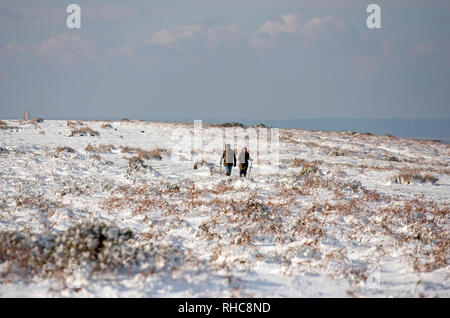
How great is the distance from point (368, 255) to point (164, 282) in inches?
194

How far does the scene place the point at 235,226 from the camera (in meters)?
9.81

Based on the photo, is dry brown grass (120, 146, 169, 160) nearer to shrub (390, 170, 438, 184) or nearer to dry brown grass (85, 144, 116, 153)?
dry brown grass (85, 144, 116, 153)

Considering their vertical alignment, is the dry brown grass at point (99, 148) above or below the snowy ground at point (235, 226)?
above

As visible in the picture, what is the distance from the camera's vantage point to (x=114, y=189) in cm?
1370

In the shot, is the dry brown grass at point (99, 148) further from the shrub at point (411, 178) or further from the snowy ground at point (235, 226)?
the shrub at point (411, 178)

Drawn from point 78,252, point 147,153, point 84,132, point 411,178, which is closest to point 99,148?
point 147,153

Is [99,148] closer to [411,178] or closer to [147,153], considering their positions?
[147,153]

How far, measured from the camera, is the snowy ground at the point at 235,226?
618 cm

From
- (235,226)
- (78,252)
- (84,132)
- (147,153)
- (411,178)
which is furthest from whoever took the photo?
(84,132)

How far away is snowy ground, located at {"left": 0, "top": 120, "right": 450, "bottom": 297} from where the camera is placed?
6.18 metres

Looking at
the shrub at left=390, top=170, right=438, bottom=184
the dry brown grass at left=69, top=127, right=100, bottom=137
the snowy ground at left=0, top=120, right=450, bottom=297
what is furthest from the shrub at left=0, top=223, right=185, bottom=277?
the dry brown grass at left=69, top=127, right=100, bottom=137

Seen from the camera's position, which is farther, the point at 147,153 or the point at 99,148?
the point at 99,148

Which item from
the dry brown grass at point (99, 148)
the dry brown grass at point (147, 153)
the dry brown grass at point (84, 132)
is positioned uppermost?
the dry brown grass at point (84, 132)

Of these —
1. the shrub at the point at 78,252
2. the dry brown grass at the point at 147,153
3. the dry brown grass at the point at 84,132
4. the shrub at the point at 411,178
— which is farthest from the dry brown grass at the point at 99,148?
the shrub at the point at 411,178
